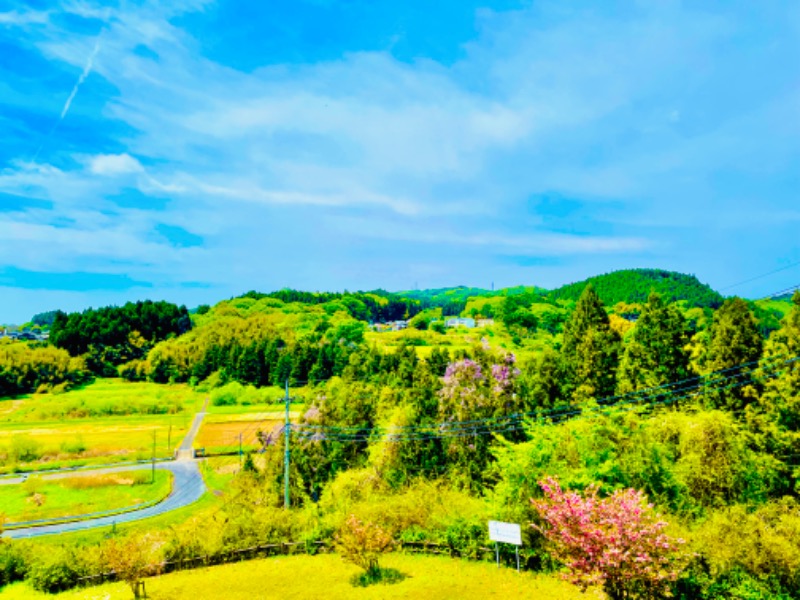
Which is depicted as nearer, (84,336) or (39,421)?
(39,421)

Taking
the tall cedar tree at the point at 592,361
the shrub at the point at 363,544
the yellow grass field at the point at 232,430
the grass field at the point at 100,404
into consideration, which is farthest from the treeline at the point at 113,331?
the shrub at the point at 363,544

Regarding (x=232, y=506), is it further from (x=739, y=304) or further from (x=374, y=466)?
(x=739, y=304)

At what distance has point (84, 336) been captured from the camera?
135 m

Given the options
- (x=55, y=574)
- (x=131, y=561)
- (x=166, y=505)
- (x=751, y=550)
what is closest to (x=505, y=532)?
(x=751, y=550)

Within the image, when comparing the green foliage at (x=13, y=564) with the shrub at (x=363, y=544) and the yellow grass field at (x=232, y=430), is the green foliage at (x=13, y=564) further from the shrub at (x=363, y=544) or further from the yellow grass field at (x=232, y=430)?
the yellow grass field at (x=232, y=430)

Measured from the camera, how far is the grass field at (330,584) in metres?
18.5

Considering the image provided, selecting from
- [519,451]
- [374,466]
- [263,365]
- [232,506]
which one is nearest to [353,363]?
[374,466]

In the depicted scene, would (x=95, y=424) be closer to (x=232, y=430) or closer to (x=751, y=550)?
(x=232, y=430)

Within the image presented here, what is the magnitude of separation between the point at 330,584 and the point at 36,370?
122 m

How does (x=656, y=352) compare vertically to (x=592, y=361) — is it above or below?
above

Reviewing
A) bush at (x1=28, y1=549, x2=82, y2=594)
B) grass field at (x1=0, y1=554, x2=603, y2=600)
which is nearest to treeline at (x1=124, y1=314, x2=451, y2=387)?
grass field at (x1=0, y1=554, x2=603, y2=600)

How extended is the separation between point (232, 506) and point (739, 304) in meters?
32.8

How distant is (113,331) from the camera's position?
140 m

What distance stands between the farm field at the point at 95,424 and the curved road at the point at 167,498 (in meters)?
3.72
